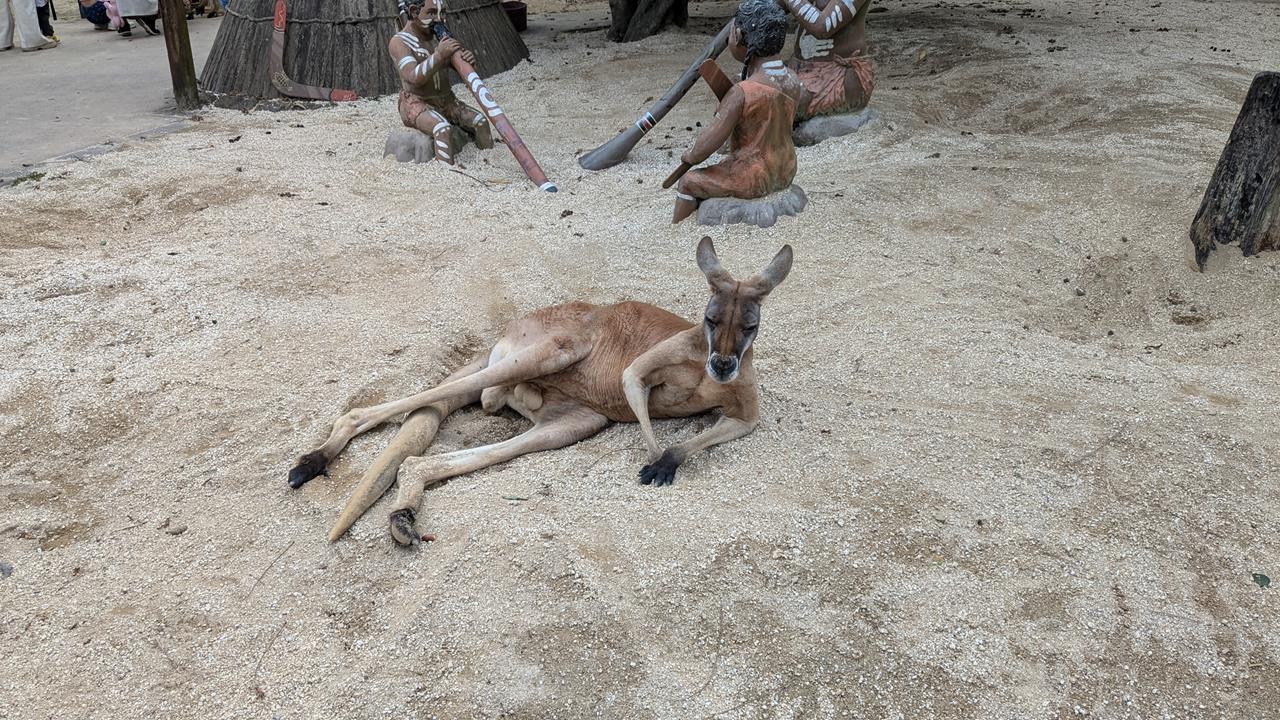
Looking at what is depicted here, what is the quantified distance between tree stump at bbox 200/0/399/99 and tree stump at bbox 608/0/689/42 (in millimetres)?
3738

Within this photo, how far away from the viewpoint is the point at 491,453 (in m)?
3.20

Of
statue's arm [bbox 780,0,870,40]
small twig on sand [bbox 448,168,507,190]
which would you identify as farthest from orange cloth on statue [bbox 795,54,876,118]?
small twig on sand [bbox 448,168,507,190]

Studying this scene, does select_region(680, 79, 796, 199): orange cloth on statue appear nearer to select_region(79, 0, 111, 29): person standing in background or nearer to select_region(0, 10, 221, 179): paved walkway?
select_region(0, 10, 221, 179): paved walkway

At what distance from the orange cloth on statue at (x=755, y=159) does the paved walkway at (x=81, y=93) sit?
5.45 m

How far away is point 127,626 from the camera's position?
2.49 meters

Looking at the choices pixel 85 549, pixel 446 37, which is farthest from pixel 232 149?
pixel 85 549

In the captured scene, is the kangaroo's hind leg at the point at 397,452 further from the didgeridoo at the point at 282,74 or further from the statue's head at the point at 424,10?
the didgeridoo at the point at 282,74

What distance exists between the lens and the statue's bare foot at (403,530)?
271 centimetres

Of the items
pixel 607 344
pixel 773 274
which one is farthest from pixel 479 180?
pixel 773 274

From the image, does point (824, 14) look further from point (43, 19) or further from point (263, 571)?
point (43, 19)

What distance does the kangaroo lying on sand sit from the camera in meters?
2.94

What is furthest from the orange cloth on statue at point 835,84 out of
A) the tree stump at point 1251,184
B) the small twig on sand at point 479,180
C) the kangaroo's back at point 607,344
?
the kangaroo's back at point 607,344

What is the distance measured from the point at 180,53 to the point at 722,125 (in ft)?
20.4

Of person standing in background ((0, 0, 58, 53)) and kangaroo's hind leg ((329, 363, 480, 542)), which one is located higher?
person standing in background ((0, 0, 58, 53))
